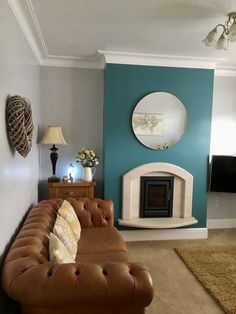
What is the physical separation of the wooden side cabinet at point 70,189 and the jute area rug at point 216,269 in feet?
4.75

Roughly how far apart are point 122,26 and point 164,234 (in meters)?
2.83

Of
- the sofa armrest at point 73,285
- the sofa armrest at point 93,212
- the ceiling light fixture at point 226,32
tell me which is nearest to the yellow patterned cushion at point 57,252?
the sofa armrest at point 73,285

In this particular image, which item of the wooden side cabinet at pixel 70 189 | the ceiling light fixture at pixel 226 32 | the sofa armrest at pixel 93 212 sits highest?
the ceiling light fixture at pixel 226 32

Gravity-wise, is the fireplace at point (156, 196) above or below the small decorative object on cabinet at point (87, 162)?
below

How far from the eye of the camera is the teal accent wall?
371 centimetres

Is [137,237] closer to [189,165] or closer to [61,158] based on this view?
[189,165]

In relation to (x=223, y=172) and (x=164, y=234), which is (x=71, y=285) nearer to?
(x=164, y=234)

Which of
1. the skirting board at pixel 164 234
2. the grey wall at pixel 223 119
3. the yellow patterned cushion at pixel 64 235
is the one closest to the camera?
the yellow patterned cushion at pixel 64 235

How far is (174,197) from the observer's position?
3963 millimetres

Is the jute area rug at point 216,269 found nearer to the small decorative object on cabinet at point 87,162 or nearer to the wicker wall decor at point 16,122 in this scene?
the small decorative object on cabinet at point 87,162

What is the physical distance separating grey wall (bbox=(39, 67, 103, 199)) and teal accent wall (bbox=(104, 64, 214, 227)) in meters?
0.38

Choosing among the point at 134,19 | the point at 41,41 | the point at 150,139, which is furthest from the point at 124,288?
the point at 41,41

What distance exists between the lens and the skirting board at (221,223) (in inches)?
174

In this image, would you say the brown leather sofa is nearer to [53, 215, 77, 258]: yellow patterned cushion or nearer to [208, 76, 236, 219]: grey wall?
[53, 215, 77, 258]: yellow patterned cushion
